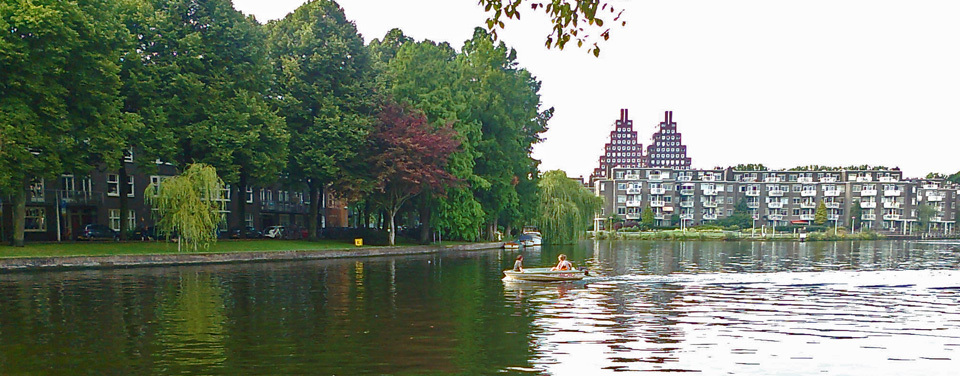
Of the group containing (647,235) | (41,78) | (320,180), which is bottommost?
(647,235)

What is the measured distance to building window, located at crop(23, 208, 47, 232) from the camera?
2243 inches

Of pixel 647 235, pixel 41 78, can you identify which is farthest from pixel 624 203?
pixel 41 78

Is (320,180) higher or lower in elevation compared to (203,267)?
higher

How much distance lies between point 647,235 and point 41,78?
313ft

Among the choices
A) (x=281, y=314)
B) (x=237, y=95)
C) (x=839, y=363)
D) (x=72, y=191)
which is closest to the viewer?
(x=839, y=363)

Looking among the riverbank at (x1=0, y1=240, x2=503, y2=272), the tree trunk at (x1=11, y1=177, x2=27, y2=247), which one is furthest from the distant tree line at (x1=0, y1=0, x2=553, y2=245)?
the riverbank at (x1=0, y1=240, x2=503, y2=272)

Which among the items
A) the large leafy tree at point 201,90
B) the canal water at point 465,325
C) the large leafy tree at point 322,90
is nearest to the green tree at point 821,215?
the large leafy tree at point 322,90

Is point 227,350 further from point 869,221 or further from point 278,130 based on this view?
point 869,221

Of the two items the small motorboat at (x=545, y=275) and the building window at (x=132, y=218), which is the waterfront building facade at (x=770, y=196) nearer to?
the building window at (x=132, y=218)

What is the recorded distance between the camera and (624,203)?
162125 millimetres

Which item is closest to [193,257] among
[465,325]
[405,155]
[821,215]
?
[405,155]

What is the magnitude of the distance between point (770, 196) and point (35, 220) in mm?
144992

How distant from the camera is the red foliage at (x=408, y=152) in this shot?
2333 inches

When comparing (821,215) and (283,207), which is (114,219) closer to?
(283,207)
